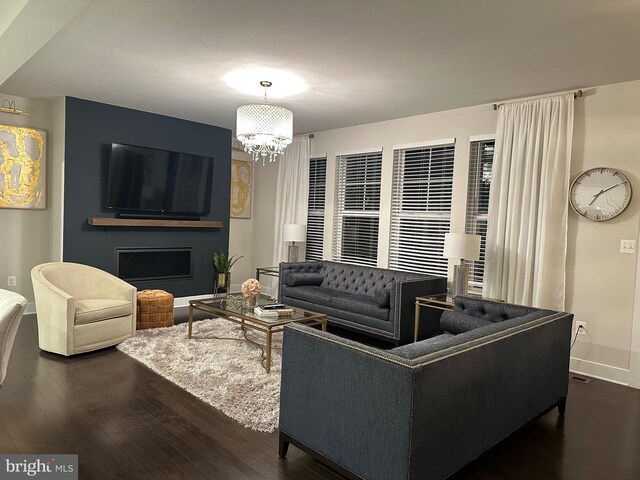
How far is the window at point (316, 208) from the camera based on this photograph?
695 cm

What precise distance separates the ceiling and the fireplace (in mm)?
2131

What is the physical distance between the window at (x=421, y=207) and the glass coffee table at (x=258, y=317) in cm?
201

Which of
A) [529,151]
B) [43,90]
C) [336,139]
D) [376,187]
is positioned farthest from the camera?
[336,139]

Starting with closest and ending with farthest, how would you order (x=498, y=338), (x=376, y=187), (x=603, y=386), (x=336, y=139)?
(x=498, y=338) < (x=603, y=386) < (x=376, y=187) < (x=336, y=139)

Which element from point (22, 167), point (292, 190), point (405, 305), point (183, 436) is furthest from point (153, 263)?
point (183, 436)

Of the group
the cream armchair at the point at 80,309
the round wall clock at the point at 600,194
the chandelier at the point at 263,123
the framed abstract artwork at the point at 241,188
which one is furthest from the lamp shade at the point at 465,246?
the framed abstract artwork at the point at 241,188

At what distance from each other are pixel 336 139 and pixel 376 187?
3.44ft

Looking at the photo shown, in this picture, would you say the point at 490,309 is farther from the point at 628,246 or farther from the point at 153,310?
the point at 153,310

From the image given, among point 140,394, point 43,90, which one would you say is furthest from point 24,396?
point 43,90

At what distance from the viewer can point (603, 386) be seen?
3.89 meters

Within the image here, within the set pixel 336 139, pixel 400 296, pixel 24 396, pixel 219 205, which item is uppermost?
pixel 336 139

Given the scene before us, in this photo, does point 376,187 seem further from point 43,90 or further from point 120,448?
point 120,448

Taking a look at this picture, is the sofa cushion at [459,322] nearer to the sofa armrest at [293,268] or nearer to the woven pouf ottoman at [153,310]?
the sofa armrest at [293,268]

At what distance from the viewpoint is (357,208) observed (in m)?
6.43
